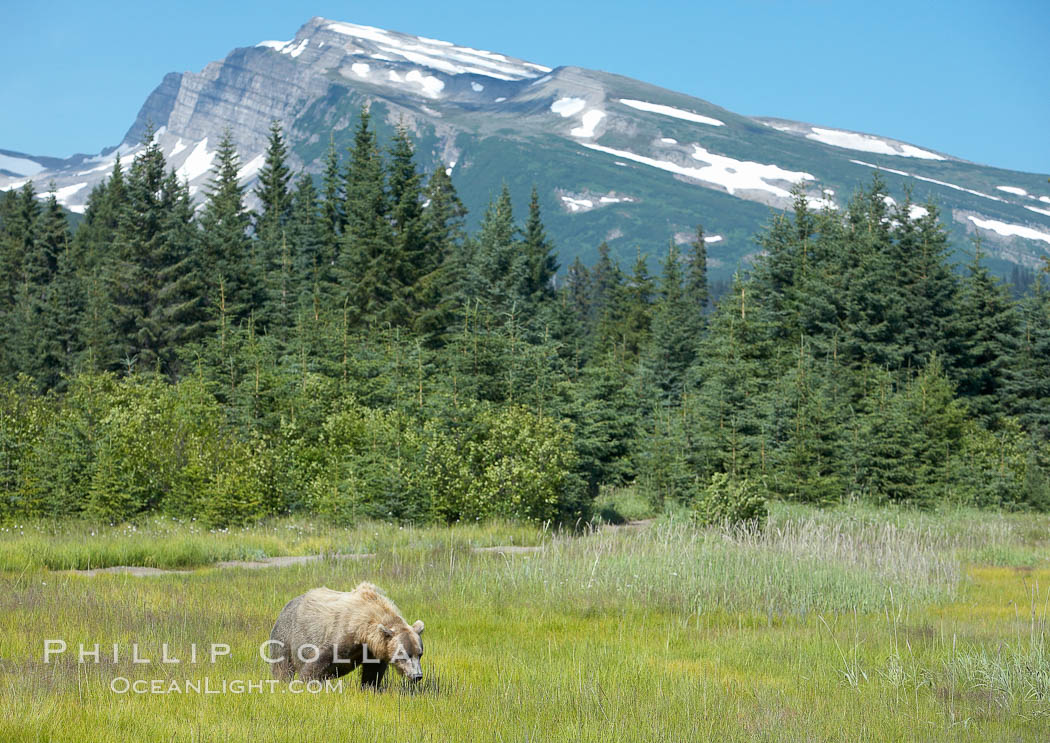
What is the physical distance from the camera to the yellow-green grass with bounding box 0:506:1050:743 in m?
6.82

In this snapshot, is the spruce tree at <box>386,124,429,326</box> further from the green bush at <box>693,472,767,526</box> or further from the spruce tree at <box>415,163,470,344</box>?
the green bush at <box>693,472,767,526</box>

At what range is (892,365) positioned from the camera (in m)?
42.1

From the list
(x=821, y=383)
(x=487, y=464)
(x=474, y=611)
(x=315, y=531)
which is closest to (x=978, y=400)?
(x=821, y=383)

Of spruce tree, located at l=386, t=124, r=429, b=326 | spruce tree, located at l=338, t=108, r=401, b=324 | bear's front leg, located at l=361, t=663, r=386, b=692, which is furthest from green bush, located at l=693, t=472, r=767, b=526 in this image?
spruce tree, located at l=386, t=124, r=429, b=326

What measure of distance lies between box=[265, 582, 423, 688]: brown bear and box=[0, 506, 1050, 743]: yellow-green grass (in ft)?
0.98

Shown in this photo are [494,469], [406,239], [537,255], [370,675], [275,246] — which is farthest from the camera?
[537,255]

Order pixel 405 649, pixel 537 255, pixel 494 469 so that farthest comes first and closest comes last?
pixel 537 255 → pixel 494 469 → pixel 405 649

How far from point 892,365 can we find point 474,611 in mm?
34937

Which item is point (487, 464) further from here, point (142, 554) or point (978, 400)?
point (978, 400)

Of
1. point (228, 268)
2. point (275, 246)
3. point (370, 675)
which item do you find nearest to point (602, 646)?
point (370, 675)

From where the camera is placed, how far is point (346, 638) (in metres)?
7.37

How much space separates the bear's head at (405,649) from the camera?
7250 millimetres

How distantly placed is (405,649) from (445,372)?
925 inches

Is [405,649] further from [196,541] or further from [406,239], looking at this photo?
[406,239]
